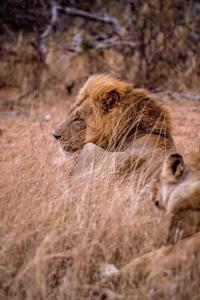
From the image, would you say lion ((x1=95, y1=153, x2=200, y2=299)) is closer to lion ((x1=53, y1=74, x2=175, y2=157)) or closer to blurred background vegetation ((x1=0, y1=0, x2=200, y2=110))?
lion ((x1=53, y1=74, x2=175, y2=157))

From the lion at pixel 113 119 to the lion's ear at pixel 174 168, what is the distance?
1.51m

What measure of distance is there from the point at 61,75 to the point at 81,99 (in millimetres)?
6411

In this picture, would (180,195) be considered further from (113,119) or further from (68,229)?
(113,119)

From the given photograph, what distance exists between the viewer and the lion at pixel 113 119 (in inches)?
216

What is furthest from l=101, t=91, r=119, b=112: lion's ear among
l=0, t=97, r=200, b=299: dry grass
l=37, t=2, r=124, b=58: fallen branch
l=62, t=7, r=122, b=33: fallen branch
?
l=62, t=7, r=122, b=33: fallen branch

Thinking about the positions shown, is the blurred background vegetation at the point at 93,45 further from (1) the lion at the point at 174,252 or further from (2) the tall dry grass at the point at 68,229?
(1) the lion at the point at 174,252

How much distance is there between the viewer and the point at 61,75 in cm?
1213

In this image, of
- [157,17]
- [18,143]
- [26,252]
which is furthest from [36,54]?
[26,252]

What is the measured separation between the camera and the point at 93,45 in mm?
12406

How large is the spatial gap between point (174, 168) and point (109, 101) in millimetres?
1936

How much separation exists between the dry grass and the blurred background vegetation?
260 inches

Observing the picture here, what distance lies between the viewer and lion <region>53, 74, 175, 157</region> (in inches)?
216

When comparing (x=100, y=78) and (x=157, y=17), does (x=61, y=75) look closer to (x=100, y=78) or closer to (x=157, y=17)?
(x=157, y=17)

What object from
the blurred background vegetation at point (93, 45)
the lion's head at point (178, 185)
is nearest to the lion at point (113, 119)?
the lion's head at point (178, 185)
